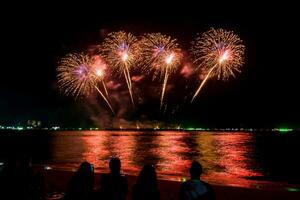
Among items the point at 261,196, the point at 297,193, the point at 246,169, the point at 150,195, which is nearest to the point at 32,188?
the point at 150,195

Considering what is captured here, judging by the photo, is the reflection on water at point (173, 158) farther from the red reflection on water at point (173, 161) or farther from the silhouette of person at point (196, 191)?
the silhouette of person at point (196, 191)

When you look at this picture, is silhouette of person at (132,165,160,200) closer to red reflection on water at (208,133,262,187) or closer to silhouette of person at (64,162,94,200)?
silhouette of person at (64,162,94,200)

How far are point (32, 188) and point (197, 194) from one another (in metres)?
3.87

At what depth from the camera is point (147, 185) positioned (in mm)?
6406

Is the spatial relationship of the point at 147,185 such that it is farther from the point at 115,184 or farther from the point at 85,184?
the point at 85,184

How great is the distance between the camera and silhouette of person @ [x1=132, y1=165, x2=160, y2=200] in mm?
6289

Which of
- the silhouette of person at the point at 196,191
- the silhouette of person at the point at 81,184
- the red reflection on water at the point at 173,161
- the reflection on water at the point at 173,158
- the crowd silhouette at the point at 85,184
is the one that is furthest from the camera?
the red reflection on water at the point at 173,161

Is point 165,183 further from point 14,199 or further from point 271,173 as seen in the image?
point 271,173

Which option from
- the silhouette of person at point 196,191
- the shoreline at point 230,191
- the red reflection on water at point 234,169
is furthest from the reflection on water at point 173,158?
the silhouette of person at point 196,191

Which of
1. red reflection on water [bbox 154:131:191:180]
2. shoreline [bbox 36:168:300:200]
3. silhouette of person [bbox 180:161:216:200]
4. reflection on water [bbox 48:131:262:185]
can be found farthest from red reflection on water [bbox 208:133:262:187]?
silhouette of person [bbox 180:161:216:200]

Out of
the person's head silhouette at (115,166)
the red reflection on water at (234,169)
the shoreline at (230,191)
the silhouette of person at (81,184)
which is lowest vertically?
the red reflection on water at (234,169)

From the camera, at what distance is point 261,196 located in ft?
43.4

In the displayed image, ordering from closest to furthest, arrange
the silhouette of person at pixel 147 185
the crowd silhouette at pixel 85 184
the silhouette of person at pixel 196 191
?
the silhouette of person at pixel 196 191, the silhouette of person at pixel 147 185, the crowd silhouette at pixel 85 184

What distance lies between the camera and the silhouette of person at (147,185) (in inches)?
248
